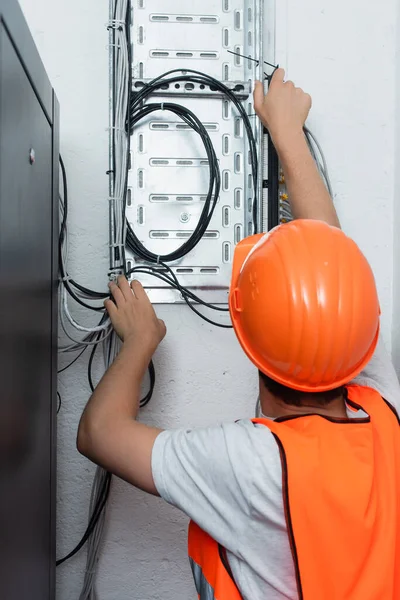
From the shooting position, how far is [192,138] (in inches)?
46.4

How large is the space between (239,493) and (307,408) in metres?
0.17

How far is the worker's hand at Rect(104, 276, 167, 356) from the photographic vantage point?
1.02 metres

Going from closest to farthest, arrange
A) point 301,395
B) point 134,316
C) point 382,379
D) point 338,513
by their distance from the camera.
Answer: point 338,513 → point 301,395 → point 382,379 → point 134,316

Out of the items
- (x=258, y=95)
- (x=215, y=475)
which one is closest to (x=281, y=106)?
→ (x=258, y=95)

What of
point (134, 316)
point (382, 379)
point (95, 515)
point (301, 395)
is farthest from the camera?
point (95, 515)

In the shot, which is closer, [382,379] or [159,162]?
[382,379]

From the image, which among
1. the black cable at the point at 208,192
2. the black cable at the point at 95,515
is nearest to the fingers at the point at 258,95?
the black cable at the point at 208,192

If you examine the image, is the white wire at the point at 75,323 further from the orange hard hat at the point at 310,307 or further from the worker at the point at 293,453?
the orange hard hat at the point at 310,307

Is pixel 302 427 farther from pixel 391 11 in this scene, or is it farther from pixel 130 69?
pixel 391 11

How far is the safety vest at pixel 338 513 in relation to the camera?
0.68m

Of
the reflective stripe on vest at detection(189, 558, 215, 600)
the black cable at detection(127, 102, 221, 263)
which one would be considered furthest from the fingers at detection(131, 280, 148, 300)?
the reflective stripe on vest at detection(189, 558, 215, 600)

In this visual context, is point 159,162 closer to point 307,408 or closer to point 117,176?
point 117,176

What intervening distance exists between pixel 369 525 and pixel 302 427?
0.47 ft

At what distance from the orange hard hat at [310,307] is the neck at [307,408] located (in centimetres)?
4
